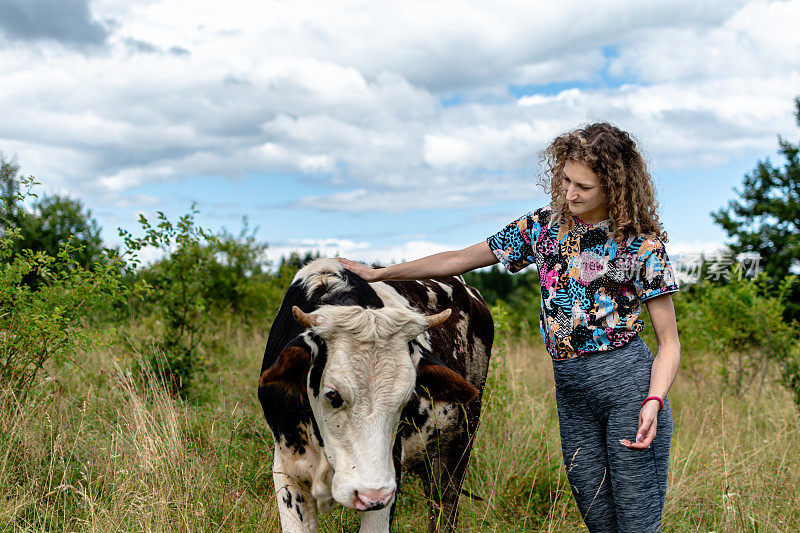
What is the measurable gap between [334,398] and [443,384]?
0.63 metres

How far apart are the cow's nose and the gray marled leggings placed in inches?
41.1

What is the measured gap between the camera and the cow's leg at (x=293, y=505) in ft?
11.6

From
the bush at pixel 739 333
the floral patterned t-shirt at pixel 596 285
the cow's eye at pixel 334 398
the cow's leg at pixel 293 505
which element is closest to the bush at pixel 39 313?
the cow's leg at pixel 293 505

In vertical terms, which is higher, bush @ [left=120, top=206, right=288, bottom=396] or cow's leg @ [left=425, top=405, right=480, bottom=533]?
bush @ [left=120, top=206, right=288, bottom=396]

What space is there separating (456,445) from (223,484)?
67.8 inches

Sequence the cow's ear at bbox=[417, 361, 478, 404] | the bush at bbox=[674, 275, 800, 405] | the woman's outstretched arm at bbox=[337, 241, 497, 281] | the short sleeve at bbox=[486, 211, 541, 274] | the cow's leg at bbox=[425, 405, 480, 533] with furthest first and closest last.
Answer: the bush at bbox=[674, 275, 800, 405] < the cow's leg at bbox=[425, 405, 480, 533] < the woman's outstretched arm at bbox=[337, 241, 497, 281] < the short sleeve at bbox=[486, 211, 541, 274] < the cow's ear at bbox=[417, 361, 478, 404]

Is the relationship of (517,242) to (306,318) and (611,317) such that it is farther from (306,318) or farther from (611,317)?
(306,318)

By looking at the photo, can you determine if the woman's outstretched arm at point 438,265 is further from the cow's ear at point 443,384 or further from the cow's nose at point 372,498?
the cow's nose at point 372,498

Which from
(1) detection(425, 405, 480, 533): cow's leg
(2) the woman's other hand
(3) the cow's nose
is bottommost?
(1) detection(425, 405, 480, 533): cow's leg

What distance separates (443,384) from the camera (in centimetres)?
330

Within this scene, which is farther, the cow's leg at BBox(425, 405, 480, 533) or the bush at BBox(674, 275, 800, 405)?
the bush at BBox(674, 275, 800, 405)

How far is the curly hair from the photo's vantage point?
3051 mm

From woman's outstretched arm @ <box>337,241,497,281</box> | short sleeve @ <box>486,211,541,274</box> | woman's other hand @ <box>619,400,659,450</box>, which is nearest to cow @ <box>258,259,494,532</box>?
woman's outstretched arm @ <box>337,241,497,281</box>

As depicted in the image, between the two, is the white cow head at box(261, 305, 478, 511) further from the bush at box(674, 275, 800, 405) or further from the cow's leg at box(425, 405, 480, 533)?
the bush at box(674, 275, 800, 405)
